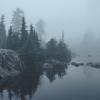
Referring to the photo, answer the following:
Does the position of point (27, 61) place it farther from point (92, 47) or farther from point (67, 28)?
point (67, 28)

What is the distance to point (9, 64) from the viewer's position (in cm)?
4138

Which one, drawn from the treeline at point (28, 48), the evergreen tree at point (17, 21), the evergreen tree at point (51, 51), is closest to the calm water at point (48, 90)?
the treeline at point (28, 48)

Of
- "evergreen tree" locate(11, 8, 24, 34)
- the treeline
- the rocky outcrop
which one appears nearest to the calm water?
the rocky outcrop

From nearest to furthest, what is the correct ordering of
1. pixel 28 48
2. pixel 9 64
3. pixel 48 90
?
1. pixel 48 90
2. pixel 9 64
3. pixel 28 48

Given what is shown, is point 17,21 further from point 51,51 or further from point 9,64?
point 9,64

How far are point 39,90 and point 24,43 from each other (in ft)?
82.4

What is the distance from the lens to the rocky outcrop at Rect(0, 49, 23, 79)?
38.5m

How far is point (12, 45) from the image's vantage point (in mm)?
53156

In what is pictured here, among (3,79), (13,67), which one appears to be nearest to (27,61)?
(13,67)

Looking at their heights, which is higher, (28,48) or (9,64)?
(28,48)

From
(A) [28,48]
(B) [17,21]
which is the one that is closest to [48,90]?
(A) [28,48]

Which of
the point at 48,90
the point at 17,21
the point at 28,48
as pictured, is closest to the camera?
the point at 48,90

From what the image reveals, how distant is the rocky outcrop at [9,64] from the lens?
1515 inches

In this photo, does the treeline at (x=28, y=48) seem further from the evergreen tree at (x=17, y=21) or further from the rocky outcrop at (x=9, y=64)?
the evergreen tree at (x=17, y=21)
